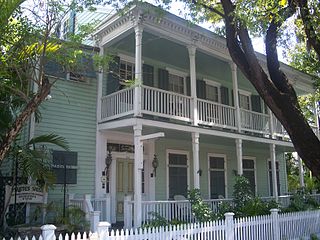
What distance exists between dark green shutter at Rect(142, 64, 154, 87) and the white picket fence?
5868 mm

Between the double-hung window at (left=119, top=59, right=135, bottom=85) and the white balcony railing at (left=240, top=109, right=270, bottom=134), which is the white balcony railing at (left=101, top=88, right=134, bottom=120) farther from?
the white balcony railing at (left=240, top=109, right=270, bottom=134)

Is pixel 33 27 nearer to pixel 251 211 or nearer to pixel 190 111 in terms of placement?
pixel 190 111

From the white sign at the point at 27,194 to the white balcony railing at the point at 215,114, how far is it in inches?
218

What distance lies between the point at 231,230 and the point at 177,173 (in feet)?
20.3

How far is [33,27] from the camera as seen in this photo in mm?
7734

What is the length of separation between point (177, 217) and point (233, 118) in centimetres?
469

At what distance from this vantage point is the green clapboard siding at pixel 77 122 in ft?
36.7

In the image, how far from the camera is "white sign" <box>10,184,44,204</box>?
9414mm

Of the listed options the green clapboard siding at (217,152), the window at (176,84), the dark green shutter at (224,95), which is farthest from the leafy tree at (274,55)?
the dark green shutter at (224,95)

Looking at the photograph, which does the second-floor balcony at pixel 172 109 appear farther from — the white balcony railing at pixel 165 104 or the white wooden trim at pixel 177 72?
the white wooden trim at pixel 177 72

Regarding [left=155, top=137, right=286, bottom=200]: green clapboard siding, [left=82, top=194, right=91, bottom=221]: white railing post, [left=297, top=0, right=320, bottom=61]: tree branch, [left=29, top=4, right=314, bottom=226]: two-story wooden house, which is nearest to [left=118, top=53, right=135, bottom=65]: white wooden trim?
[left=29, top=4, right=314, bottom=226]: two-story wooden house

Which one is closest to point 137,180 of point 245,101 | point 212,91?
point 212,91

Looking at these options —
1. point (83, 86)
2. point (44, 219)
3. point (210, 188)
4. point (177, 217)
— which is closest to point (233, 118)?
point (210, 188)

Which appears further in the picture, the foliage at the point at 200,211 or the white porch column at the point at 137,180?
the white porch column at the point at 137,180
